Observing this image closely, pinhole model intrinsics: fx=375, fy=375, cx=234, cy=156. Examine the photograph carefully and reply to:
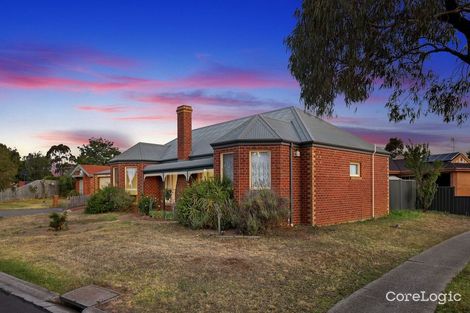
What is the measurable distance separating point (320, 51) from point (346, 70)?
67 cm

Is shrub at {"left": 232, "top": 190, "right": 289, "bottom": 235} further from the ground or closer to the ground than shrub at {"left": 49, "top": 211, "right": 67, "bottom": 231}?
further from the ground

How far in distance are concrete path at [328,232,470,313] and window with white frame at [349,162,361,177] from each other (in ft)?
23.0

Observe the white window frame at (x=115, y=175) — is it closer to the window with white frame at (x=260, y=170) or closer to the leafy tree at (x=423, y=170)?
the window with white frame at (x=260, y=170)

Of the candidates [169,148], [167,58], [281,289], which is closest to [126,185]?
[169,148]

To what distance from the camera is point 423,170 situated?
21688 mm

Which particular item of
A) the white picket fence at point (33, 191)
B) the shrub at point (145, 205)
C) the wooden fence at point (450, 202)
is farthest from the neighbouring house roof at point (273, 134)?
the white picket fence at point (33, 191)

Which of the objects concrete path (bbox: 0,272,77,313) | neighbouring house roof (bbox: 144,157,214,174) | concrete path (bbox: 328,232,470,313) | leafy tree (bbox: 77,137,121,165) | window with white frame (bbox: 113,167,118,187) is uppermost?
leafy tree (bbox: 77,137,121,165)

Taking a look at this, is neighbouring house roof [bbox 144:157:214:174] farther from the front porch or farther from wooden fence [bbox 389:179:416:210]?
wooden fence [bbox 389:179:416:210]

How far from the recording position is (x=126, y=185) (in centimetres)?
2500

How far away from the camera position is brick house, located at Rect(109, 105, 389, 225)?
1441cm

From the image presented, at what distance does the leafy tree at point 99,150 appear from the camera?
7250 cm

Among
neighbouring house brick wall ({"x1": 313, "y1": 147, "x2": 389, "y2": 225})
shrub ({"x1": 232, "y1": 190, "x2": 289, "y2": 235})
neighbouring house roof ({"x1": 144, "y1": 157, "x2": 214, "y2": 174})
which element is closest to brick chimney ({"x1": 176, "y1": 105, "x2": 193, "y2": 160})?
neighbouring house roof ({"x1": 144, "y1": 157, "x2": 214, "y2": 174})
